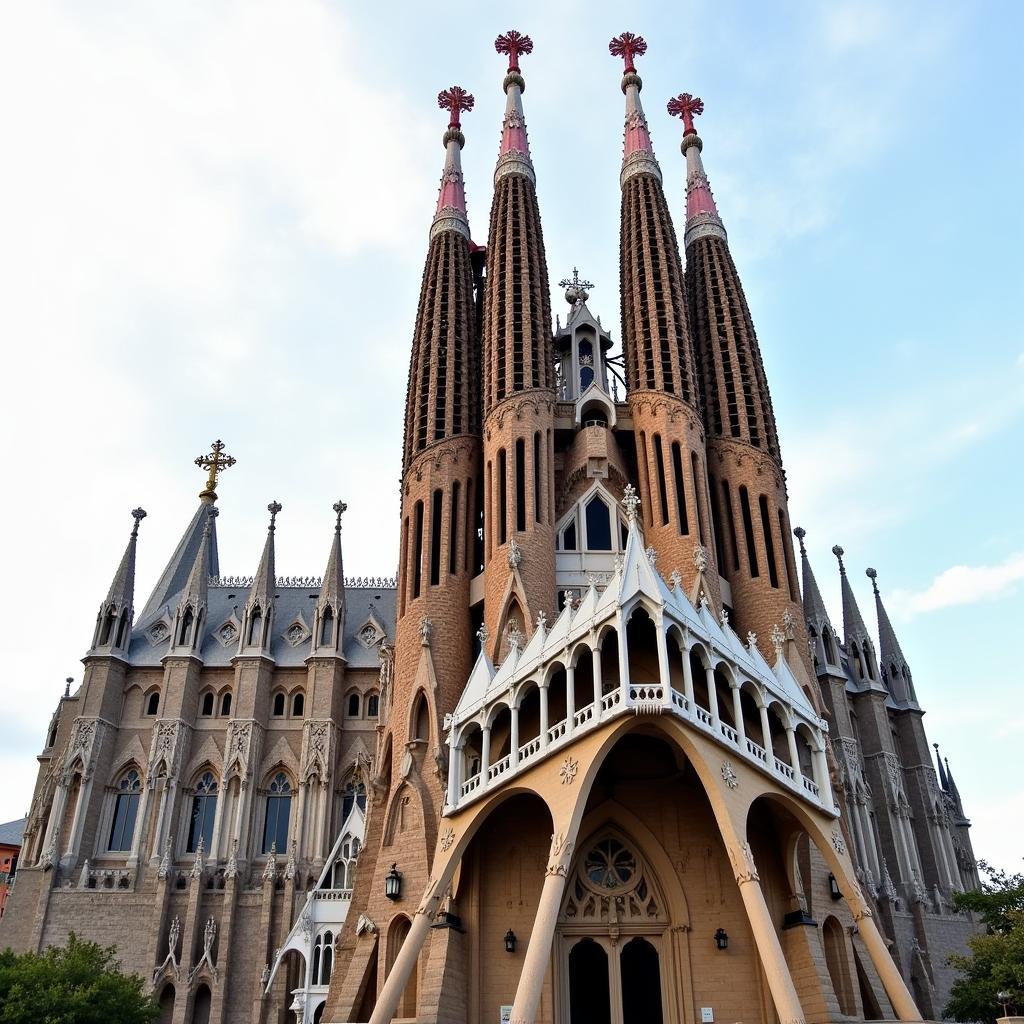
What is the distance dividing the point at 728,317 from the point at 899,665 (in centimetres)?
2001

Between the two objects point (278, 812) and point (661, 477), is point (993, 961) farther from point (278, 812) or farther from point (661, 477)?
point (278, 812)

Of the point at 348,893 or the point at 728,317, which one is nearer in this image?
the point at 348,893

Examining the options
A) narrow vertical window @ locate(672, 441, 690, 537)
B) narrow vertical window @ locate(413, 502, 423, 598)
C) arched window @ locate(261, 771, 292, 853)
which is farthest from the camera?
arched window @ locate(261, 771, 292, 853)

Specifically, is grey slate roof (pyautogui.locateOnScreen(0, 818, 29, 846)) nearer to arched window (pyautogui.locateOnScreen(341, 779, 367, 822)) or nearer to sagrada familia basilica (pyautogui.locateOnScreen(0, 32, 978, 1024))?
sagrada familia basilica (pyautogui.locateOnScreen(0, 32, 978, 1024))

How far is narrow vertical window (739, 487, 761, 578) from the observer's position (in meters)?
31.7

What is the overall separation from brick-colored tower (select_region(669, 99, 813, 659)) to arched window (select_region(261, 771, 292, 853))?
68.3 feet

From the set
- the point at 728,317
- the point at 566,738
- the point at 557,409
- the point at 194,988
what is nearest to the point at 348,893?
the point at 194,988

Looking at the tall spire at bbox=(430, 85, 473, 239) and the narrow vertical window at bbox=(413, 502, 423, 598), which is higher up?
the tall spire at bbox=(430, 85, 473, 239)

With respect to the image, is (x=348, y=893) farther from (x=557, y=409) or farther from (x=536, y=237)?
(x=536, y=237)

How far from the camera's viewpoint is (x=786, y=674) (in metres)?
25.6

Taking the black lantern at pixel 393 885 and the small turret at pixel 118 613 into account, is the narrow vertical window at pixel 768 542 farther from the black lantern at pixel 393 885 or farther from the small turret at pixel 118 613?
the small turret at pixel 118 613

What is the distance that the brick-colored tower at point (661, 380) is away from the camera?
30844 millimetres

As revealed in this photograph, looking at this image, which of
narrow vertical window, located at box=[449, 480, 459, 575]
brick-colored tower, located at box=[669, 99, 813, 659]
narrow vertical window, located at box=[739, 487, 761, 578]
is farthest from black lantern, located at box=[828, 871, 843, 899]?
narrow vertical window, located at box=[449, 480, 459, 575]

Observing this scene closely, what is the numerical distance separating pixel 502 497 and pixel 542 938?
48.9 feet
